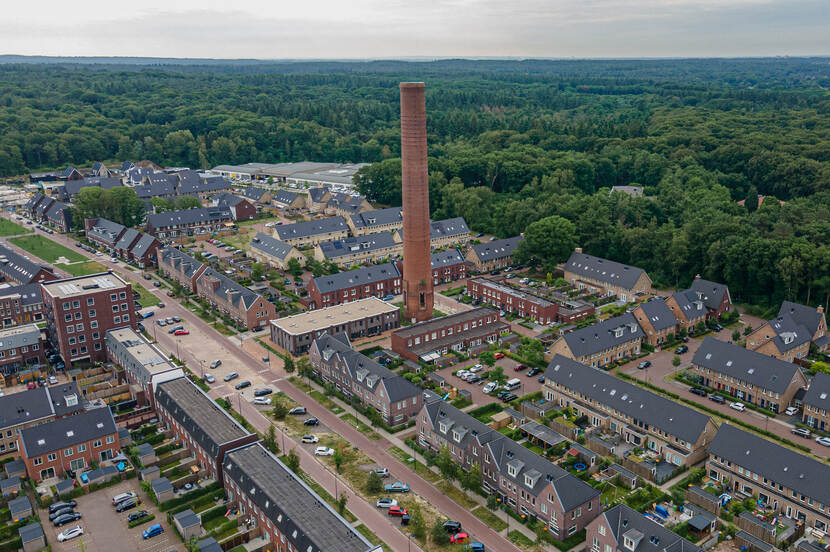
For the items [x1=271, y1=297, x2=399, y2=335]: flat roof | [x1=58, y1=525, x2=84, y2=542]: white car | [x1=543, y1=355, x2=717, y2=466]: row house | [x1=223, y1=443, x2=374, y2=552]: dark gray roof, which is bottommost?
[x1=58, y1=525, x2=84, y2=542]: white car

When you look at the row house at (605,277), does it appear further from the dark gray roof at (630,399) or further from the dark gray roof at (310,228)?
the dark gray roof at (310,228)

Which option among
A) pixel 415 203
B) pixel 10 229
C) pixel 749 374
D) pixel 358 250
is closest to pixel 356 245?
pixel 358 250

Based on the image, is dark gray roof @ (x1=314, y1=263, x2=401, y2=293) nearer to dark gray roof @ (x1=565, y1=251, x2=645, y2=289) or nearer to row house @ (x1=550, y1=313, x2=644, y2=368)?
dark gray roof @ (x1=565, y1=251, x2=645, y2=289)

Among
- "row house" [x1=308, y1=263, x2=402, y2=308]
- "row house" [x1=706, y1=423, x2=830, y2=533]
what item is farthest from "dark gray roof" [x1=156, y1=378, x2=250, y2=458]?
"row house" [x1=706, y1=423, x2=830, y2=533]

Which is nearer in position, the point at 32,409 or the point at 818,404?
the point at 32,409

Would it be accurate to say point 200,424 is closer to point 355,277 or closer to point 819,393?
point 355,277
